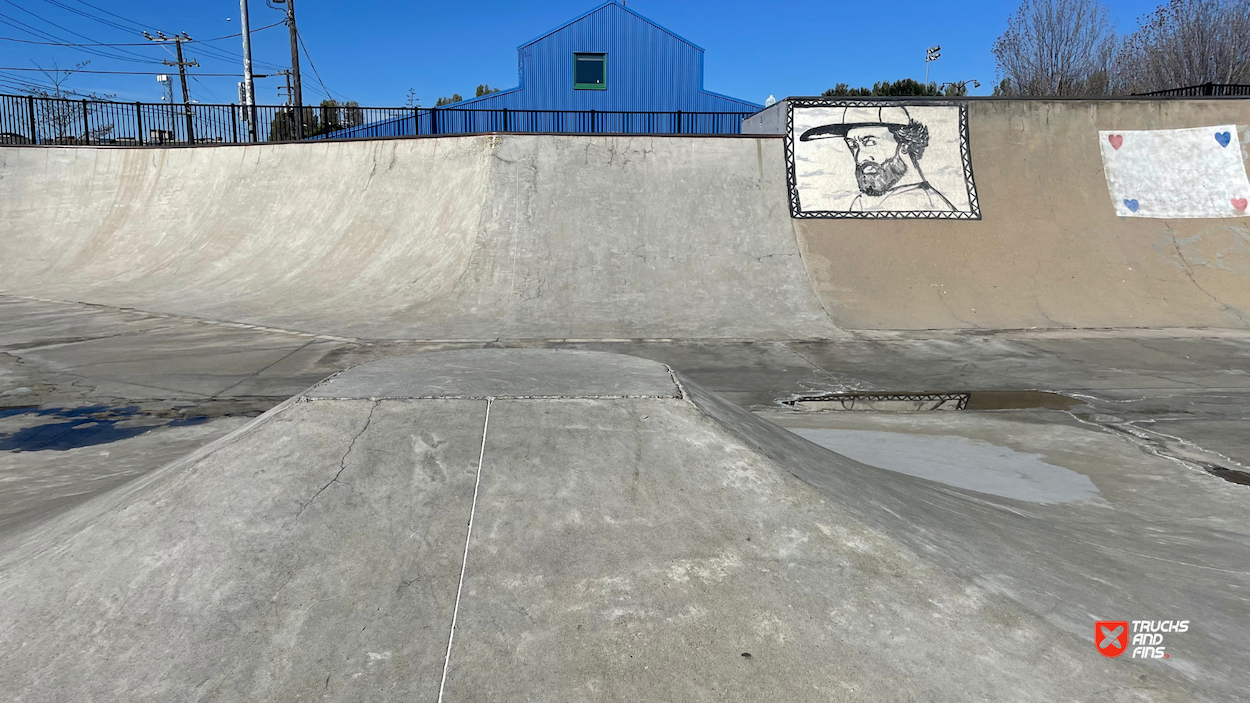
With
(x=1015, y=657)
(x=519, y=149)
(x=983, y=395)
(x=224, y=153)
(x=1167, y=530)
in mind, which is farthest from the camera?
(x=224, y=153)

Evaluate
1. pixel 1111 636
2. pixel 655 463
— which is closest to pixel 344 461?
pixel 655 463

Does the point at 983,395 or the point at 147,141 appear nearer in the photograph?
the point at 983,395

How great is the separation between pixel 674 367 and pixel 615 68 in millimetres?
24824

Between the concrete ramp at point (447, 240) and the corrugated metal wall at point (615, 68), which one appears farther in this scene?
the corrugated metal wall at point (615, 68)

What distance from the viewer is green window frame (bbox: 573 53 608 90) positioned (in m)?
30.2

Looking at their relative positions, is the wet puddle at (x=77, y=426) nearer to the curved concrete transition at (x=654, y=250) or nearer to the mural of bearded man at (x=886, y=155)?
the curved concrete transition at (x=654, y=250)

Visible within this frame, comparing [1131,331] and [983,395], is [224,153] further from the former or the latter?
[1131,331]

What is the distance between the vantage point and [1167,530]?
408 cm

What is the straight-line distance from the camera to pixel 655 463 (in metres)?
3.30

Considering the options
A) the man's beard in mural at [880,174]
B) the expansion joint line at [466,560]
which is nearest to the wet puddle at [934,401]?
the expansion joint line at [466,560]

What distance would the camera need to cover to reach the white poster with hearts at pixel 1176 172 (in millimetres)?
13047

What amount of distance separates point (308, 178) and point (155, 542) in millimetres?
13862

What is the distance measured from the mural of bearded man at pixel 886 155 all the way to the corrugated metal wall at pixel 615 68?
1760cm

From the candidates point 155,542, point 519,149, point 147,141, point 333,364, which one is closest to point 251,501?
point 155,542
